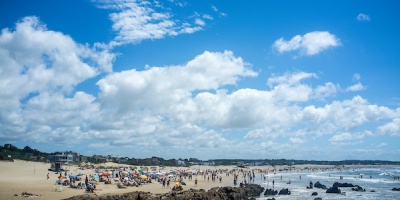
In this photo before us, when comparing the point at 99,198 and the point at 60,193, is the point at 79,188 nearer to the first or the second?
the point at 60,193

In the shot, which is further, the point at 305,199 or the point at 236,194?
the point at 305,199

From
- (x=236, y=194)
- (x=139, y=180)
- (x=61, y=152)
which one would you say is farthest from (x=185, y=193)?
(x=61, y=152)

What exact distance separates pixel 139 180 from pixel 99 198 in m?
22.2

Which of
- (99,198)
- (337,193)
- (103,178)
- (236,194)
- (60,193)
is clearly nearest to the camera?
(99,198)

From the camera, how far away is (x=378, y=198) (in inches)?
1356

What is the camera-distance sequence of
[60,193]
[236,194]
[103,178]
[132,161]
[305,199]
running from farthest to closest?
1. [132,161]
2. [103,178]
3. [305,199]
4. [236,194]
5. [60,193]

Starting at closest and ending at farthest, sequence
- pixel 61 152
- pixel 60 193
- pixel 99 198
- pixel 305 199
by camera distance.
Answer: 1. pixel 99 198
2. pixel 60 193
3. pixel 305 199
4. pixel 61 152

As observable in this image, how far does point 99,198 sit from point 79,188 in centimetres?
1122

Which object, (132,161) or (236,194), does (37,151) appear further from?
(236,194)

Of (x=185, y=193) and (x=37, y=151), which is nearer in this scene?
(x=185, y=193)

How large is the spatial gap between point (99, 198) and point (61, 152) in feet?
268

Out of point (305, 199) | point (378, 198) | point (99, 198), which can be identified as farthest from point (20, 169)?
point (378, 198)

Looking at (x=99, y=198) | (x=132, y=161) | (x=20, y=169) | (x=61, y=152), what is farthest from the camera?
(x=132, y=161)

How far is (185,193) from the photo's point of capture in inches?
942
